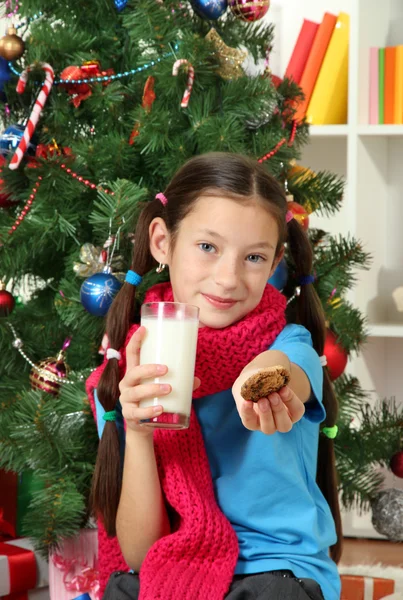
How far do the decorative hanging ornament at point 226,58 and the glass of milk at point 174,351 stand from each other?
617mm

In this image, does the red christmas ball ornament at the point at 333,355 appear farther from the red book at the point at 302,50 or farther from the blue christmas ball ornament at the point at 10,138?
the red book at the point at 302,50

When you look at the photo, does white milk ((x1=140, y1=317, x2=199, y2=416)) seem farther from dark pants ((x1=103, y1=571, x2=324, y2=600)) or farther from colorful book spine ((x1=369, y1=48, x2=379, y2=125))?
colorful book spine ((x1=369, y1=48, x2=379, y2=125))

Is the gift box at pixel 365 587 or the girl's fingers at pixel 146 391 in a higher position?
the girl's fingers at pixel 146 391

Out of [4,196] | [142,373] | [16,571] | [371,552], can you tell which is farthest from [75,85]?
[371,552]

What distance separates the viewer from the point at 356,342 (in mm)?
1690

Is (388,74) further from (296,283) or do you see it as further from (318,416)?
(318,416)

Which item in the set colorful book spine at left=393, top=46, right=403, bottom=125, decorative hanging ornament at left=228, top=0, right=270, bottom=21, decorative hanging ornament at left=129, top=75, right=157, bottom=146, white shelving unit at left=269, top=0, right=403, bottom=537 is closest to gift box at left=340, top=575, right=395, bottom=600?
white shelving unit at left=269, top=0, right=403, bottom=537

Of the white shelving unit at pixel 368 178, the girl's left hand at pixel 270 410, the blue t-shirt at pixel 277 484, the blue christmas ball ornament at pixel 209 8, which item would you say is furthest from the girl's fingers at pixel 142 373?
the white shelving unit at pixel 368 178

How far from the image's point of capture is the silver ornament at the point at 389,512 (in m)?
1.90

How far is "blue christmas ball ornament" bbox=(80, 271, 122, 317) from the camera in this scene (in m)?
1.38

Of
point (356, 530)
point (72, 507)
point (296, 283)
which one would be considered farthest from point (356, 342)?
point (356, 530)

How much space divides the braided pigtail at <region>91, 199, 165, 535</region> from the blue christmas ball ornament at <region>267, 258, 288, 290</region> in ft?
0.88

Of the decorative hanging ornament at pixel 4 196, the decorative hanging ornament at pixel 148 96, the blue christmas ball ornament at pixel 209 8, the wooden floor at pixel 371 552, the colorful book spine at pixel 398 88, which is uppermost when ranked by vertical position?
the colorful book spine at pixel 398 88

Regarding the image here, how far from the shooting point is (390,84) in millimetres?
2428
